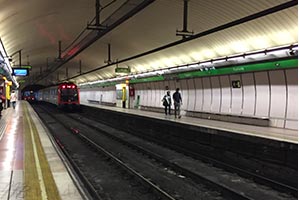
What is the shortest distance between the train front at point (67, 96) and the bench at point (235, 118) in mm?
16280

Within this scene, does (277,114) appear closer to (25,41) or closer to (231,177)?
(231,177)

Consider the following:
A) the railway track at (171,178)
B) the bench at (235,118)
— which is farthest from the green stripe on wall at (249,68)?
the railway track at (171,178)

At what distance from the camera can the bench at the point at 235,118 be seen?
1629 cm

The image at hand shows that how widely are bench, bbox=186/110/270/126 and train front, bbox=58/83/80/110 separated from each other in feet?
53.4

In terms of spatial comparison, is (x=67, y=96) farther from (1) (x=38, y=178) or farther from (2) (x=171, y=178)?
(1) (x=38, y=178)

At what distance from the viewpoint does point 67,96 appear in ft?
117

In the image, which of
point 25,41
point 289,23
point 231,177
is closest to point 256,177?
point 231,177

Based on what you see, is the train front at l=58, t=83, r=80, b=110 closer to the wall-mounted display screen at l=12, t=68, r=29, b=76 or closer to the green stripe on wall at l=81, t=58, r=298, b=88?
the wall-mounted display screen at l=12, t=68, r=29, b=76

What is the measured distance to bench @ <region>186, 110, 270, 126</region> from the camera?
1629cm

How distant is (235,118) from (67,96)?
68.9 ft

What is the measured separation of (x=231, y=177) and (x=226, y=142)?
2.87 metres

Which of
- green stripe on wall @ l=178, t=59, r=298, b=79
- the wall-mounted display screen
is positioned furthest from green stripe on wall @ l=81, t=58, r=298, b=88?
the wall-mounted display screen

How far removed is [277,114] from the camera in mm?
15602

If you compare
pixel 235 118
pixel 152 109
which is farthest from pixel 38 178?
pixel 152 109
